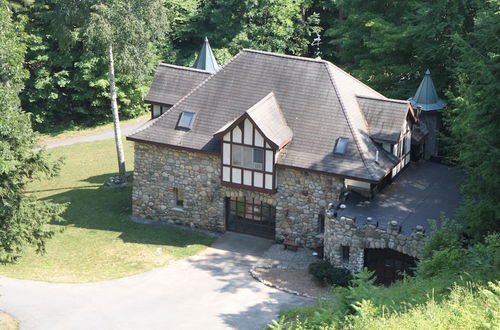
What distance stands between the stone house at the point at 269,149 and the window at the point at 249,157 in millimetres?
43

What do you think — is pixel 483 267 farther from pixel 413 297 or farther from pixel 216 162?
pixel 216 162

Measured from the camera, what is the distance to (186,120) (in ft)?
110

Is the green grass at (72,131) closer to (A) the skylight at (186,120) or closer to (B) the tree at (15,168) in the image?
(A) the skylight at (186,120)

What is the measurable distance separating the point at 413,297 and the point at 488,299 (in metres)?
3.77

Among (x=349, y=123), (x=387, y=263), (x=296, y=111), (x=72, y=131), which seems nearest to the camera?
(x=387, y=263)

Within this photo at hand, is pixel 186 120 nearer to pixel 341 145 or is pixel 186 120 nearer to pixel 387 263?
pixel 341 145

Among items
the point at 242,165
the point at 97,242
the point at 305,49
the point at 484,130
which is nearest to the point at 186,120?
the point at 242,165

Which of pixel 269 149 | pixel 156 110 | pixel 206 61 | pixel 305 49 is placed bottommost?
pixel 269 149

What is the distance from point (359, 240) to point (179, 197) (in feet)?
30.4

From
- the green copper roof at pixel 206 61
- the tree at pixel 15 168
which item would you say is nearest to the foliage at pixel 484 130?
the tree at pixel 15 168

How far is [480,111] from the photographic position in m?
24.5

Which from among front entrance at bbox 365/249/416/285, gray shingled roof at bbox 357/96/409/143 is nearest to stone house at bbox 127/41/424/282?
gray shingled roof at bbox 357/96/409/143

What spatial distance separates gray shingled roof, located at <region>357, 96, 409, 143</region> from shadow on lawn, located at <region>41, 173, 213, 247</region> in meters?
8.31

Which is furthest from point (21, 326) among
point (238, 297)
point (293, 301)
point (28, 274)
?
point (293, 301)
